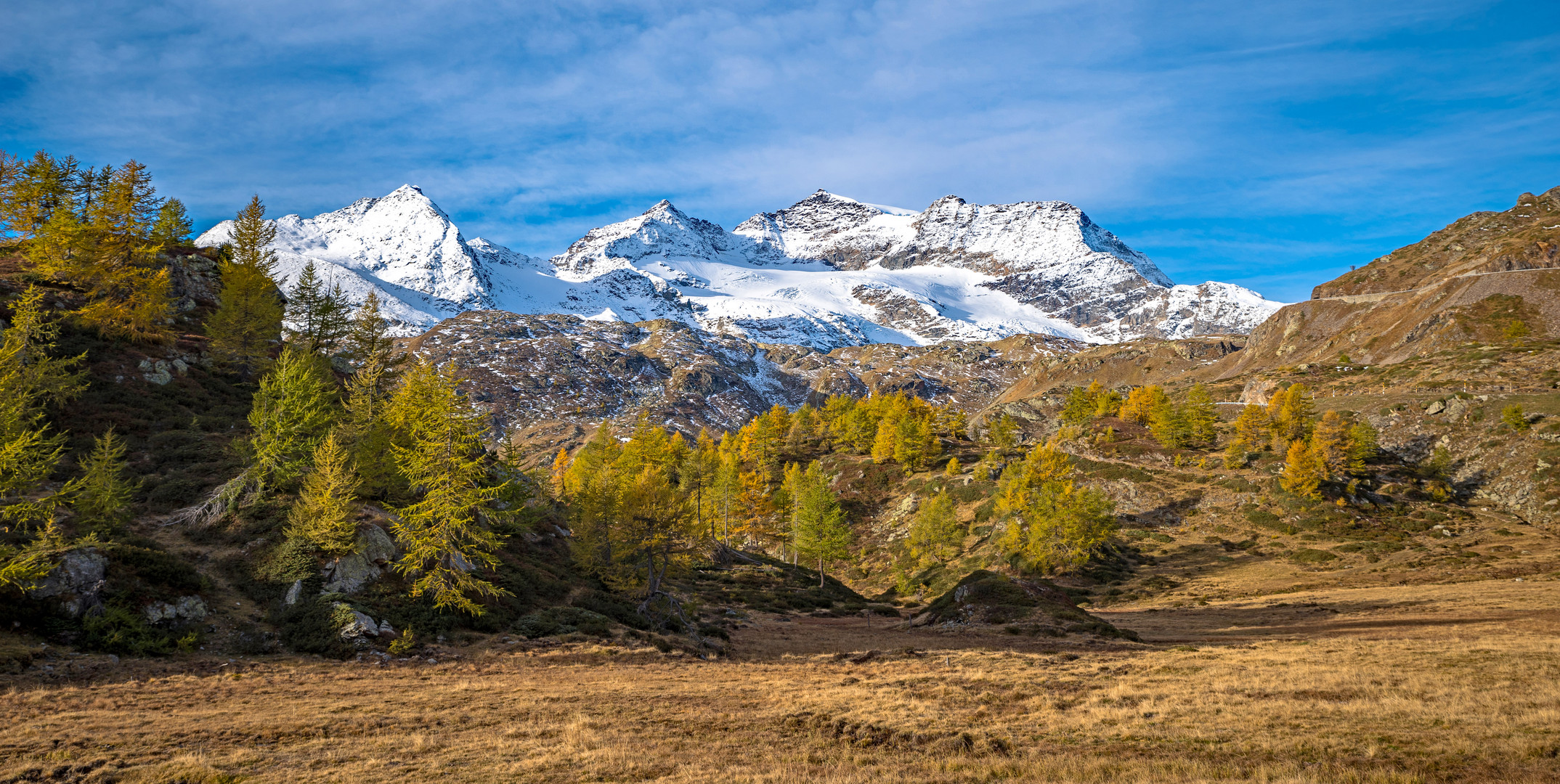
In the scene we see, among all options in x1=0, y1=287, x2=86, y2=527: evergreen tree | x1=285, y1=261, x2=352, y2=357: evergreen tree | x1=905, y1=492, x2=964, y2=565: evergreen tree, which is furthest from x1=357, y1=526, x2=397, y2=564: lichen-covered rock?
x1=905, y1=492, x2=964, y2=565: evergreen tree

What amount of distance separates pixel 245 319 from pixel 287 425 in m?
29.9

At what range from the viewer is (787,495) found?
8906cm

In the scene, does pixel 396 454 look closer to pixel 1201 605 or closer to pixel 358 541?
pixel 358 541

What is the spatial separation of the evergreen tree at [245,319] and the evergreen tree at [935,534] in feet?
208

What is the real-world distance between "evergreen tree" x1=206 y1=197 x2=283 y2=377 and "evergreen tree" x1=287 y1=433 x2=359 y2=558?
102 ft

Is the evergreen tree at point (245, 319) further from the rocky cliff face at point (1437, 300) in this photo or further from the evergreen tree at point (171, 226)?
the rocky cliff face at point (1437, 300)

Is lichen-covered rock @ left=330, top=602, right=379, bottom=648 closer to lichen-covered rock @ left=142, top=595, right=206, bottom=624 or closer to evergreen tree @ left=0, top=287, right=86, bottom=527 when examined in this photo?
lichen-covered rock @ left=142, top=595, right=206, bottom=624

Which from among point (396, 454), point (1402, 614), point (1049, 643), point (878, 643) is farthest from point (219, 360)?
point (1402, 614)

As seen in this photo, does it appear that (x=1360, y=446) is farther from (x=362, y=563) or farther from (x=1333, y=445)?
(x=362, y=563)

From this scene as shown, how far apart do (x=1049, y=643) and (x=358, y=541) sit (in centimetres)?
3547

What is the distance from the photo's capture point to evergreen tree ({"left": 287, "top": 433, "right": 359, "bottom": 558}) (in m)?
30.7

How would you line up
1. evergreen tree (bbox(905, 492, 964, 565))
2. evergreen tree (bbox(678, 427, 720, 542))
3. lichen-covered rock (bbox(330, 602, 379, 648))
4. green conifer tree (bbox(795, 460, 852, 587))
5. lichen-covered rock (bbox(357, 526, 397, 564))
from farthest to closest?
evergreen tree (bbox(678, 427, 720, 542))
evergreen tree (bbox(905, 492, 964, 565))
green conifer tree (bbox(795, 460, 852, 587))
lichen-covered rock (bbox(357, 526, 397, 564))
lichen-covered rock (bbox(330, 602, 379, 648))

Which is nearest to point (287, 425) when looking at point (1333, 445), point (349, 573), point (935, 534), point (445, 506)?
point (349, 573)

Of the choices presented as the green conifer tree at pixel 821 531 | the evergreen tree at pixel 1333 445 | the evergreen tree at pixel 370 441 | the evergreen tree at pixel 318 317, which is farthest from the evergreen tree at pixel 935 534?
the evergreen tree at pixel 318 317
